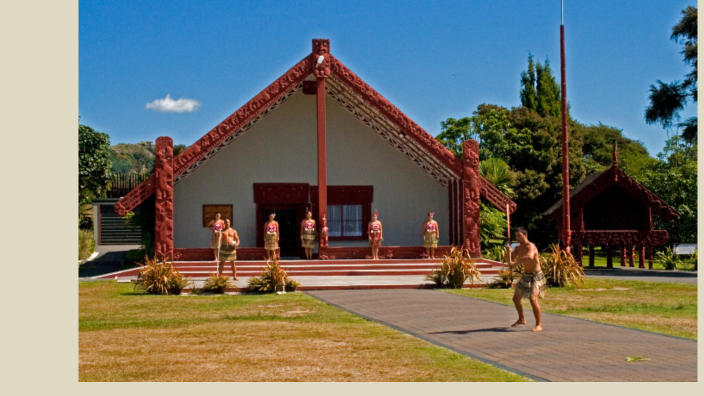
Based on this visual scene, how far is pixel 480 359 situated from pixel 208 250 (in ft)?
49.8

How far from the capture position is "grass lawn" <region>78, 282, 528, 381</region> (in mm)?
8430

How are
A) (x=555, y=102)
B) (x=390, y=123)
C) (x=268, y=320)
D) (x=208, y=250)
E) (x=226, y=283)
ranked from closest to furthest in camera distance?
(x=268, y=320), (x=226, y=283), (x=208, y=250), (x=390, y=123), (x=555, y=102)

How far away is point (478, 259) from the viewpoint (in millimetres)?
23500

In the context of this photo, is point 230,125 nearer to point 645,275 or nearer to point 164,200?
point 164,200

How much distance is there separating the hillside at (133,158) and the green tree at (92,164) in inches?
3674

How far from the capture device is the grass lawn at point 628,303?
12320 mm

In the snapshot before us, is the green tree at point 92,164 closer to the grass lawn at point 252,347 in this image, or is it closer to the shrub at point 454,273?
the shrub at point 454,273

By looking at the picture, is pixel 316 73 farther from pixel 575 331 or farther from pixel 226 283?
pixel 575 331

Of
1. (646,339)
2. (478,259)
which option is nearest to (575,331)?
(646,339)

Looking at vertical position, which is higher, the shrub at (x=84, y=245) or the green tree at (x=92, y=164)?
the green tree at (x=92, y=164)

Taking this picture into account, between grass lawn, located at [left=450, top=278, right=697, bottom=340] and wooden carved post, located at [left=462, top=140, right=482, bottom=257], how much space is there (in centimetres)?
439

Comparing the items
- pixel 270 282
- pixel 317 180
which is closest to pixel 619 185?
pixel 317 180

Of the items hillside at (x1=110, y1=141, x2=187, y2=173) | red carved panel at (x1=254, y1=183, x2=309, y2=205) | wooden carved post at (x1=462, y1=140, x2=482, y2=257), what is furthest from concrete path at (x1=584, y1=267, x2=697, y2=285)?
hillside at (x1=110, y1=141, x2=187, y2=173)

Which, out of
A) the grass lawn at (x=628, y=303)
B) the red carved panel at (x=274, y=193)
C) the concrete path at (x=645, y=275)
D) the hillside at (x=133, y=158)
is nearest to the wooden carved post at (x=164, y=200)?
the red carved panel at (x=274, y=193)
